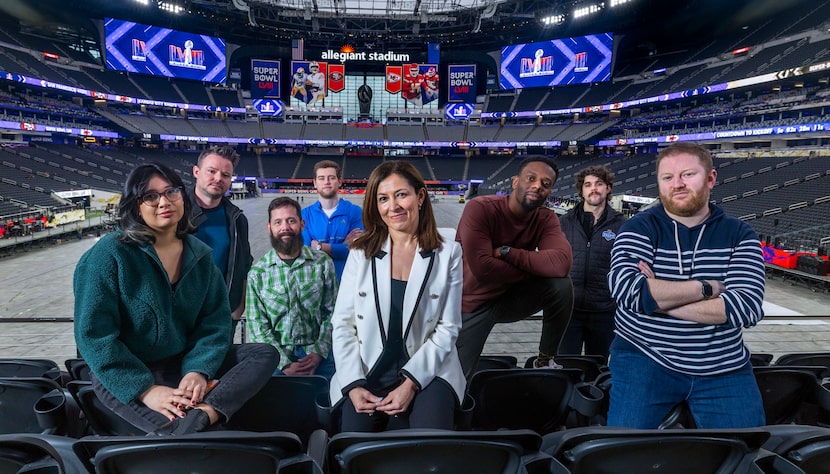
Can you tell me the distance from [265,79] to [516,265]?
44607mm

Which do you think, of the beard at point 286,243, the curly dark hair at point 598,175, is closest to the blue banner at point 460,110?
the curly dark hair at point 598,175

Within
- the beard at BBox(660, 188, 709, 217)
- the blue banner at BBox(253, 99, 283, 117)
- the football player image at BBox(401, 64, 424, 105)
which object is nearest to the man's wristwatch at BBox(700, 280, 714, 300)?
the beard at BBox(660, 188, 709, 217)

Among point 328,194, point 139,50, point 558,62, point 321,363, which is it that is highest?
point 558,62

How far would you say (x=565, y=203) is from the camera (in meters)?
26.1

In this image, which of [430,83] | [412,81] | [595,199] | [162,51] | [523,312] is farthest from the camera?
[412,81]

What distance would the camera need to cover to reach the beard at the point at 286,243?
2.91 m

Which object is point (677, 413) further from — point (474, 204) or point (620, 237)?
point (474, 204)

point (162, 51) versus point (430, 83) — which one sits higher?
point (162, 51)

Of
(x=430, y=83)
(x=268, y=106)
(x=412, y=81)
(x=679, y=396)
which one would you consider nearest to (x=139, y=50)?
(x=268, y=106)

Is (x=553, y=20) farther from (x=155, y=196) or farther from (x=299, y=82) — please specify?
(x=155, y=196)

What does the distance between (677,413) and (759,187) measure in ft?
93.9

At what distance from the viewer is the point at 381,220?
217 cm

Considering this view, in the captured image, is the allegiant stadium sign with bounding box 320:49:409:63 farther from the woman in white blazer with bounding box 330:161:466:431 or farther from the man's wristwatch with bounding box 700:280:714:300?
the man's wristwatch with bounding box 700:280:714:300

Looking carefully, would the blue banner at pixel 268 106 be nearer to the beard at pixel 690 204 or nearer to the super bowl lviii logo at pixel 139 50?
the super bowl lviii logo at pixel 139 50
